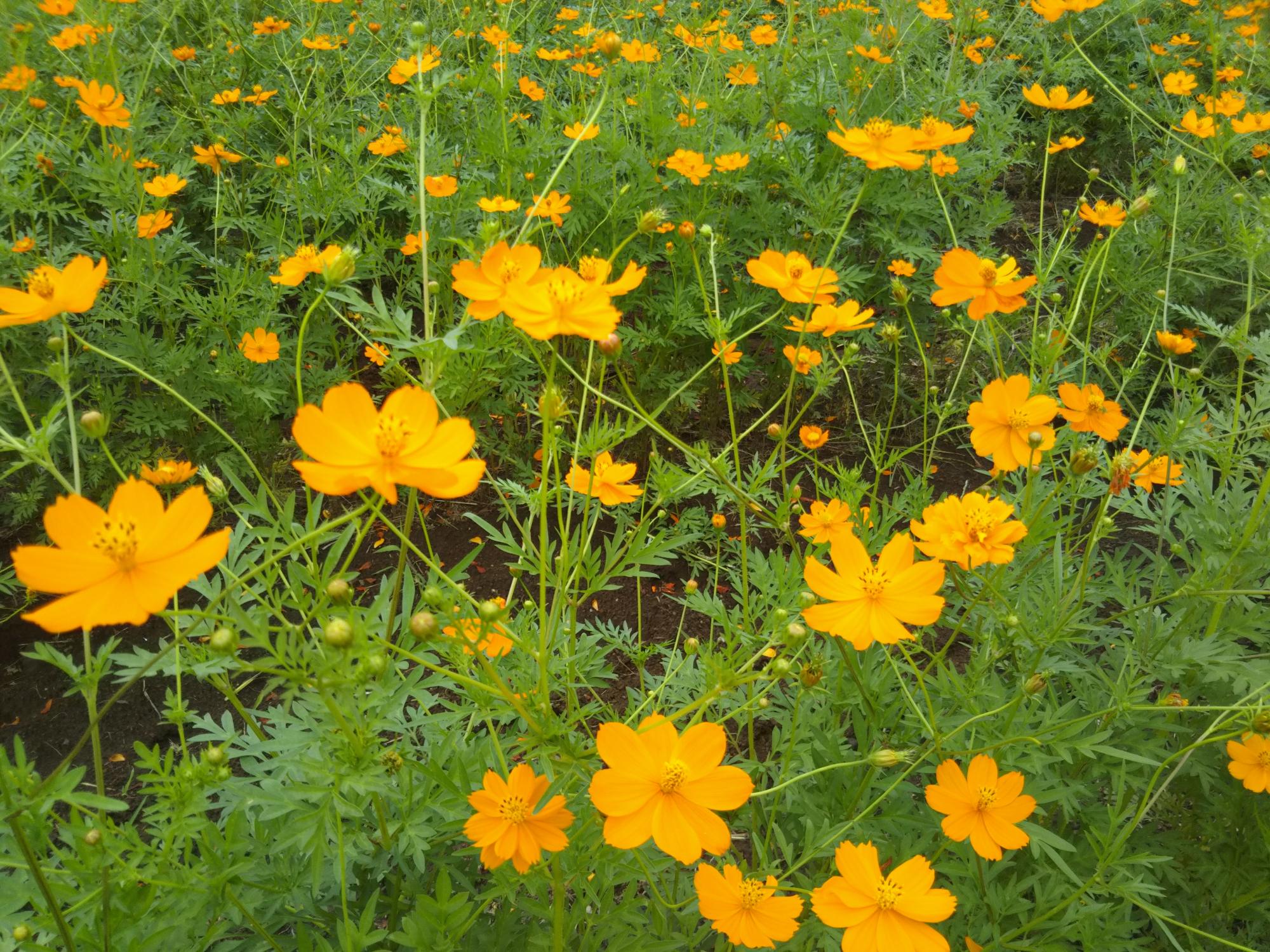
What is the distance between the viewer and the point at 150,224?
81.4 inches

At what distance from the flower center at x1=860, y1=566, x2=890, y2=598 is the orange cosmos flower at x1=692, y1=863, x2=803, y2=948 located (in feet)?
1.16

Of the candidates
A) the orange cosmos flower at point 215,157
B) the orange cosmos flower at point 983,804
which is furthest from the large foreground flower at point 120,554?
the orange cosmos flower at point 215,157

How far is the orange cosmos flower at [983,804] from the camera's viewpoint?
99cm

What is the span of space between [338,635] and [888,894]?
65 centimetres

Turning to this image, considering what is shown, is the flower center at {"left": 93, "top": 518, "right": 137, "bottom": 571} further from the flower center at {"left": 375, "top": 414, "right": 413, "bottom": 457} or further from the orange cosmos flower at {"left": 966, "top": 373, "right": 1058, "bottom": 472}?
the orange cosmos flower at {"left": 966, "top": 373, "right": 1058, "bottom": 472}

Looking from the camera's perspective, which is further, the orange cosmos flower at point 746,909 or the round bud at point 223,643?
the orange cosmos flower at point 746,909

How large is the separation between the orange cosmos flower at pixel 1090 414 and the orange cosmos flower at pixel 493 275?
2.81ft

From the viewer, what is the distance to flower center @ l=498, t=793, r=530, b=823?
2.80 feet

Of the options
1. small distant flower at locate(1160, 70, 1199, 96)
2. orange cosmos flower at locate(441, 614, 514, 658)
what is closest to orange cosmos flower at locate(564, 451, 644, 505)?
orange cosmos flower at locate(441, 614, 514, 658)

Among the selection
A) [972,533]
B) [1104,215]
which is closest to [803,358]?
[972,533]

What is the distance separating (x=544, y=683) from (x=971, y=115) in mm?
2689

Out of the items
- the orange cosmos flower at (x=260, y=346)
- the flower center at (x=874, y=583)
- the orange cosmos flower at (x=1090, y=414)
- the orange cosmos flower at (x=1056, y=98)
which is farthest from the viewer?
the orange cosmos flower at (x=1056, y=98)

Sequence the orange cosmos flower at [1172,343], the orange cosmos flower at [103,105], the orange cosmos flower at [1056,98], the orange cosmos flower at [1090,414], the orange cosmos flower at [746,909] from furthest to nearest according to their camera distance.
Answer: the orange cosmos flower at [1056,98] < the orange cosmos flower at [103,105] < the orange cosmos flower at [1172,343] < the orange cosmos flower at [1090,414] < the orange cosmos flower at [746,909]

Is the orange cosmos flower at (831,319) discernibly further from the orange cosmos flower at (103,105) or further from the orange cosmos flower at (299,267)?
the orange cosmos flower at (103,105)
